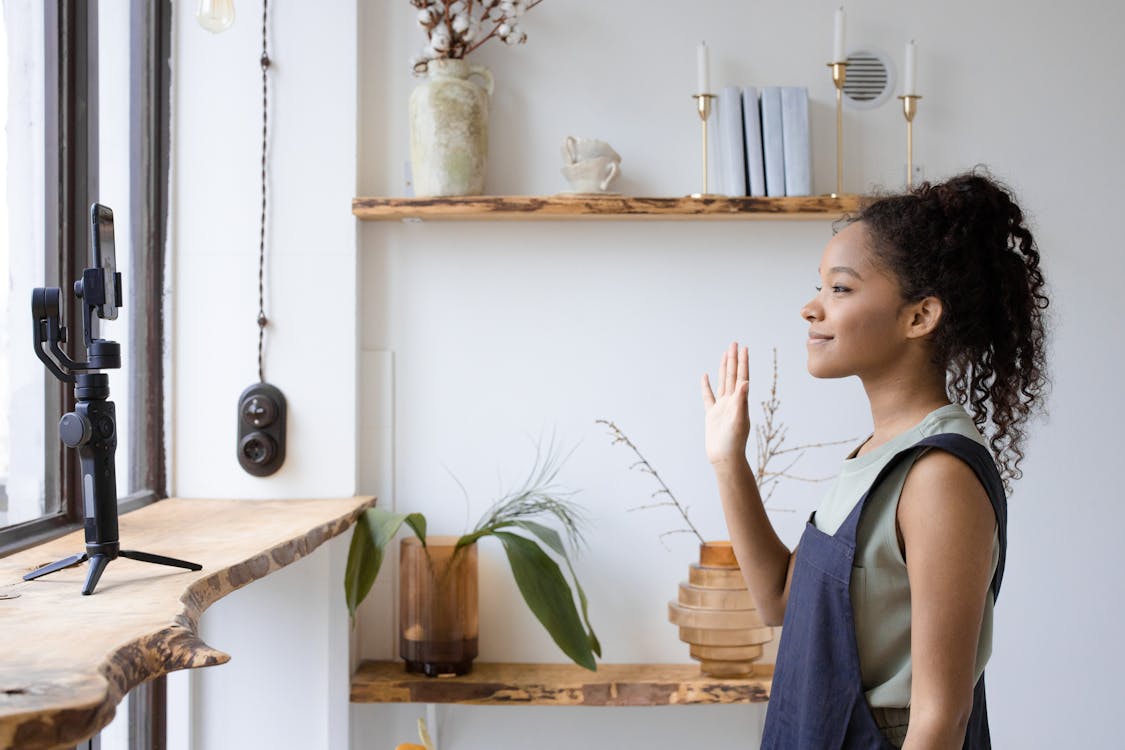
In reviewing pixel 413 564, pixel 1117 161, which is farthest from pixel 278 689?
pixel 1117 161

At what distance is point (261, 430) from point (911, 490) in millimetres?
1418

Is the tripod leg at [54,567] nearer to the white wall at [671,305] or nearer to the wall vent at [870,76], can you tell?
the white wall at [671,305]

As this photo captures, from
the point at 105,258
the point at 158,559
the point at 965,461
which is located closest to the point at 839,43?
the point at 965,461

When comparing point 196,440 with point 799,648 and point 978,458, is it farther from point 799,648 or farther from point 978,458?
point 978,458

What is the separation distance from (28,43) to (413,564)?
112 centimetres

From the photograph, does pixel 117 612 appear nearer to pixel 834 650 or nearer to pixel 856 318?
pixel 834 650

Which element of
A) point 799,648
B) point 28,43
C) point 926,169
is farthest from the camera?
point 926,169

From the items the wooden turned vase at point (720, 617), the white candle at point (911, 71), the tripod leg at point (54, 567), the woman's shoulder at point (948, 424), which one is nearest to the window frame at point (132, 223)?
the tripod leg at point (54, 567)

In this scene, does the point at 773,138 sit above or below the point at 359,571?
above

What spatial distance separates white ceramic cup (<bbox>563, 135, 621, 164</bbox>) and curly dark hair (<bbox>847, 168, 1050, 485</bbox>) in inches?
37.6

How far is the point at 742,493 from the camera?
4.62 feet

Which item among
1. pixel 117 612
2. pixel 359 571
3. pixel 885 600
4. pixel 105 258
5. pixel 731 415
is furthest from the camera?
pixel 359 571

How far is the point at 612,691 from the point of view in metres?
2.07

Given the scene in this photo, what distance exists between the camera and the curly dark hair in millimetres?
1206
